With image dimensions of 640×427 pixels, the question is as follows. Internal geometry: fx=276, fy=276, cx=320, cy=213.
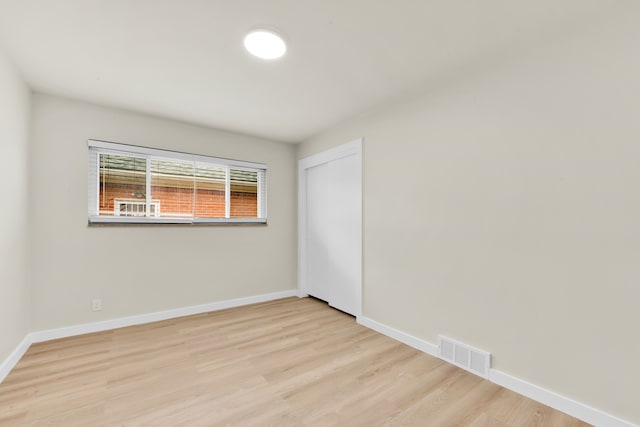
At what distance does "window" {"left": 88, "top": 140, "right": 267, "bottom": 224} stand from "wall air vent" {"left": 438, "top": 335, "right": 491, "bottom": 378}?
9.13 ft

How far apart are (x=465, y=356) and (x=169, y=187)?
357 cm

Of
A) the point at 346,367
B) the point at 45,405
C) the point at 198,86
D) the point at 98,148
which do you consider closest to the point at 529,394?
the point at 346,367

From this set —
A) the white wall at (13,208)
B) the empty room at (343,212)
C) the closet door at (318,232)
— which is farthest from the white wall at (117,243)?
the closet door at (318,232)

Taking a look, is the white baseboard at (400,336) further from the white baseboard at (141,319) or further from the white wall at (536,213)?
the white baseboard at (141,319)

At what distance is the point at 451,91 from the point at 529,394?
2.34 meters

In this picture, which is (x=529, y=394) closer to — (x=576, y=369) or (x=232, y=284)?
(x=576, y=369)

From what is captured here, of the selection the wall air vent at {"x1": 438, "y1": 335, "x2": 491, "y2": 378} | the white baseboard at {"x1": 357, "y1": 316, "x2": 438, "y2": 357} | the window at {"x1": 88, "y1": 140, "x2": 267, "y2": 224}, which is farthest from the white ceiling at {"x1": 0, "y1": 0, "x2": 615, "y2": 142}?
the white baseboard at {"x1": 357, "y1": 316, "x2": 438, "y2": 357}

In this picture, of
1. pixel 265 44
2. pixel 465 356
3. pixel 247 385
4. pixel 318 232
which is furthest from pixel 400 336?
pixel 265 44

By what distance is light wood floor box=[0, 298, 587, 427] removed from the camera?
5.46ft

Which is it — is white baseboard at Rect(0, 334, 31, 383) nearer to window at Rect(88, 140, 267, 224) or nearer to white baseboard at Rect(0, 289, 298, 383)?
white baseboard at Rect(0, 289, 298, 383)

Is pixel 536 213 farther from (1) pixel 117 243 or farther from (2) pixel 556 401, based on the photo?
(1) pixel 117 243

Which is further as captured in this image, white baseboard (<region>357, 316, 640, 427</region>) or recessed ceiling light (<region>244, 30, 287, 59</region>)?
recessed ceiling light (<region>244, 30, 287, 59</region>)

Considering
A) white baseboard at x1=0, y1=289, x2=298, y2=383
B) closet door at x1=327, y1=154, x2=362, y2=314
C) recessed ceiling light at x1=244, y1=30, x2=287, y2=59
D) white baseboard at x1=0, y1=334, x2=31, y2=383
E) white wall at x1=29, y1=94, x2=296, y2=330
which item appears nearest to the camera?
recessed ceiling light at x1=244, y1=30, x2=287, y2=59

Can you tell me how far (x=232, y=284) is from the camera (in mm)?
3793
